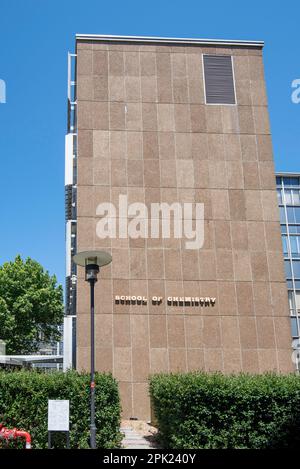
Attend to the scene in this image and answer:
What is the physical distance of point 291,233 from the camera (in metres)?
46.2

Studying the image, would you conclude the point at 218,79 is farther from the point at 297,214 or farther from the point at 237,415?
the point at 297,214

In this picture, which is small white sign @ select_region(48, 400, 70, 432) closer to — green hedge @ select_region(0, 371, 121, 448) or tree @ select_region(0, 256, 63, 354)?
green hedge @ select_region(0, 371, 121, 448)

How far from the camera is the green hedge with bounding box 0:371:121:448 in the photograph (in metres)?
14.5

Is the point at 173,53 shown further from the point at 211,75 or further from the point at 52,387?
the point at 52,387

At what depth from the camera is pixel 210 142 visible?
25.0 meters

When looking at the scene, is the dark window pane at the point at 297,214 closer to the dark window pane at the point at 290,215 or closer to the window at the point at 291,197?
the dark window pane at the point at 290,215

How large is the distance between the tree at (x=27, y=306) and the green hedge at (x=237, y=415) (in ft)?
103

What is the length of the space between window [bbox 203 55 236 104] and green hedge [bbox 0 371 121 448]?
16.0 meters

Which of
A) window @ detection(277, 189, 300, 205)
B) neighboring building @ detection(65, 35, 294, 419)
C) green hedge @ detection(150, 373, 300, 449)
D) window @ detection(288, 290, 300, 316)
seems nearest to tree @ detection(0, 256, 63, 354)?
neighboring building @ detection(65, 35, 294, 419)

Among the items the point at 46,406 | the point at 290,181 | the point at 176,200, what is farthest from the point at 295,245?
the point at 46,406

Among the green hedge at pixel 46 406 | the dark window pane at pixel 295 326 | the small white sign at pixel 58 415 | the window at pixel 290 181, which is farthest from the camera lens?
the window at pixel 290 181

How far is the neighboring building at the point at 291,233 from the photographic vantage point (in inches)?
1698

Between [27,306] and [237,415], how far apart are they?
1283 inches

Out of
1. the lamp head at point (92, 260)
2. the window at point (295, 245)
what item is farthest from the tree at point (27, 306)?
the lamp head at point (92, 260)
